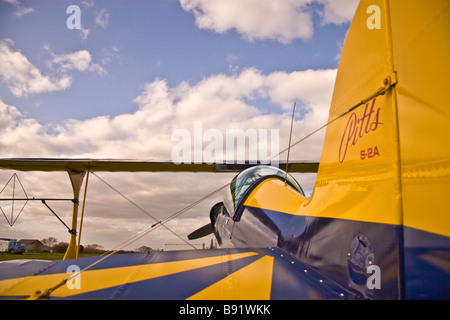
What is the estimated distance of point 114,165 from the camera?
8.45 meters

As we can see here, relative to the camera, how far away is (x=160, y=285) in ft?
6.92

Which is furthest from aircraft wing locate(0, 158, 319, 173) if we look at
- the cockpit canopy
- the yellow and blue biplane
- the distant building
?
the distant building

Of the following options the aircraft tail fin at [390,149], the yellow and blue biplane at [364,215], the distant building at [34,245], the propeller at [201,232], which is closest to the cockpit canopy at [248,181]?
the yellow and blue biplane at [364,215]

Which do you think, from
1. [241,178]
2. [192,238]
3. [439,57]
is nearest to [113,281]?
[439,57]

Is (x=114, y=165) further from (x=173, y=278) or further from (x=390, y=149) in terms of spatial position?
(x=390, y=149)

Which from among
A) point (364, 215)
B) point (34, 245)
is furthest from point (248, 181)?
point (34, 245)

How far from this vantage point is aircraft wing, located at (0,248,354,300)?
6.51 ft

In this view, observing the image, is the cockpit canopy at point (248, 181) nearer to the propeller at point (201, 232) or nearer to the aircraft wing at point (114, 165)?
the aircraft wing at point (114, 165)

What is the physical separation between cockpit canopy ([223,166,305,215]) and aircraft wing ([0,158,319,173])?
3.54m

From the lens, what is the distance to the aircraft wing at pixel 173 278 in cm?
198

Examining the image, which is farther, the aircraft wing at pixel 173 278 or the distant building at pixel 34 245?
the distant building at pixel 34 245

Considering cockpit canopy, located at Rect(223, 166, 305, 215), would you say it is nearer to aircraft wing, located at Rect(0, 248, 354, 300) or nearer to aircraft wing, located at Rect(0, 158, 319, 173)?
aircraft wing, located at Rect(0, 248, 354, 300)

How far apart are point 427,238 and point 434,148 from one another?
47 cm
